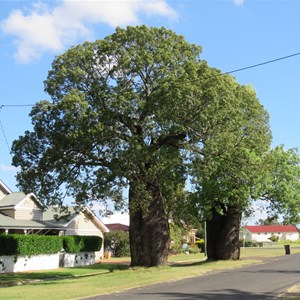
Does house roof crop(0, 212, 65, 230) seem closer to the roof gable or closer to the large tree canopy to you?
the roof gable

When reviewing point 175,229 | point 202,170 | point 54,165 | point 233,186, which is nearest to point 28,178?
point 54,165

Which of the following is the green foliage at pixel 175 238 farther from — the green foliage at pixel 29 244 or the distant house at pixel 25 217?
the green foliage at pixel 29 244

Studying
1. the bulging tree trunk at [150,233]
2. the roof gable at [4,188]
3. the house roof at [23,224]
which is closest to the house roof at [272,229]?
the house roof at [23,224]

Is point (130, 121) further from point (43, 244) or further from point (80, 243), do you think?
point (80, 243)

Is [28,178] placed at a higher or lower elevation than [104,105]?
lower

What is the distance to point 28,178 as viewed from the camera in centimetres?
2444

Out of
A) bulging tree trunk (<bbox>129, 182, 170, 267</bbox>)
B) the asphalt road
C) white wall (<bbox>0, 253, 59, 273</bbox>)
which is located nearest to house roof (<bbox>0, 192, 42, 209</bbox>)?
white wall (<bbox>0, 253, 59, 273</bbox>)

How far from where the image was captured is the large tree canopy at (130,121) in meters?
21.6

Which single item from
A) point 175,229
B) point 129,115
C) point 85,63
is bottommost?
point 175,229

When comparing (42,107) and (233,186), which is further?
(233,186)

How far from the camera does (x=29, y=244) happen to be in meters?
31.7

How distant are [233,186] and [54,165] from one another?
42.8ft

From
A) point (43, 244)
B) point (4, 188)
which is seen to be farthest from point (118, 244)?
point (43, 244)

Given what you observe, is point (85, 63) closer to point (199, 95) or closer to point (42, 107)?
point (42, 107)
